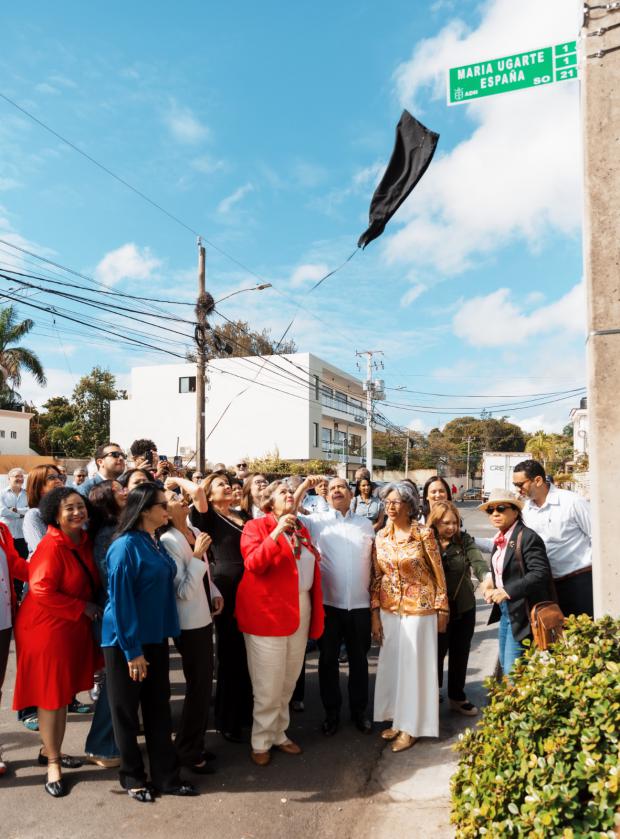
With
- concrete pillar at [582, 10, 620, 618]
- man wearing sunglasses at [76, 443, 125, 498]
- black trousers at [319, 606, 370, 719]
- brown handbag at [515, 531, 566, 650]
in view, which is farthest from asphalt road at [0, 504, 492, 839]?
man wearing sunglasses at [76, 443, 125, 498]

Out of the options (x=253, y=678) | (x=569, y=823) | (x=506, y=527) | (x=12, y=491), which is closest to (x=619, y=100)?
(x=506, y=527)

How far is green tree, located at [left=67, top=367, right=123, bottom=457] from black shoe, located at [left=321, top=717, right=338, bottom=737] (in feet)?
135

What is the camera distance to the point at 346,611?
4.89 metres

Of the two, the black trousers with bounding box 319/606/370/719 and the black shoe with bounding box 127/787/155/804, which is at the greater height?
the black trousers with bounding box 319/606/370/719

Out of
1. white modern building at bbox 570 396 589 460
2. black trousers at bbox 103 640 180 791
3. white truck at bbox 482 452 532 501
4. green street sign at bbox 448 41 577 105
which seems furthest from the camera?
white truck at bbox 482 452 532 501

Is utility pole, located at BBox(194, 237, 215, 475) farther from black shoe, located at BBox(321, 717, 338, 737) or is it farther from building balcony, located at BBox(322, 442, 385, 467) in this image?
building balcony, located at BBox(322, 442, 385, 467)

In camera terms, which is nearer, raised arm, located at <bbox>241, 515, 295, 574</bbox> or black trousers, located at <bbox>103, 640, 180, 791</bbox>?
black trousers, located at <bbox>103, 640, 180, 791</bbox>

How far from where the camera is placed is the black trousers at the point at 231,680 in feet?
15.4

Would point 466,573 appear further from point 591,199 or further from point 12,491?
point 12,491

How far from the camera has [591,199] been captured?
338 centimetres

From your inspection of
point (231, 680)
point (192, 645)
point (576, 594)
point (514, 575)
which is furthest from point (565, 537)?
point (192, 645)

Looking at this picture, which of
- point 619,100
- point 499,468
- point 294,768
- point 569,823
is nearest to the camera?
point 569,823

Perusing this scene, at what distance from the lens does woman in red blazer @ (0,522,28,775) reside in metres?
4.23

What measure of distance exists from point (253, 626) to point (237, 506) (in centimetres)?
145
